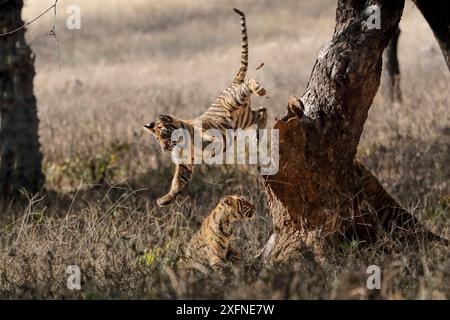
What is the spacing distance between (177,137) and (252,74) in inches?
658

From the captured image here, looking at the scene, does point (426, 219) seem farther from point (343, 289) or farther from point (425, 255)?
point (343, 289)

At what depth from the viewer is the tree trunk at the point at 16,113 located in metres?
11.7

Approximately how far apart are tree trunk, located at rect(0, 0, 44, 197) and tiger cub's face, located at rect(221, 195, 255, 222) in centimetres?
533

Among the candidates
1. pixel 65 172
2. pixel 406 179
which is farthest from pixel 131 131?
pixel 406 179

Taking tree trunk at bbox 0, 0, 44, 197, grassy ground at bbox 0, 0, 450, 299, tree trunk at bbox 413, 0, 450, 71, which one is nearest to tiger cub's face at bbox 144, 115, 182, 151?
grassy ground at bbox 0, 0, 450, 299

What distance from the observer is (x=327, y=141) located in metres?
7.15

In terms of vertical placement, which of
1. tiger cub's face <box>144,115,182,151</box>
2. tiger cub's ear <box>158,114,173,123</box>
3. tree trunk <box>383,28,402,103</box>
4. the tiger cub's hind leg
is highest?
tree trunk <box>383,28,402,103</box>

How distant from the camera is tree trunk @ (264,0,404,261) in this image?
23.2 feet

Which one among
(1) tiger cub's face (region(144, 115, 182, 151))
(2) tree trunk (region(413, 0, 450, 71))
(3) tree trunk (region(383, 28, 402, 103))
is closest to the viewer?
(1) tiger cub's face (region(144, 115, 182, 151))

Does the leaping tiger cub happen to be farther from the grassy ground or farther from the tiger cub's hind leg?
the grassy ground

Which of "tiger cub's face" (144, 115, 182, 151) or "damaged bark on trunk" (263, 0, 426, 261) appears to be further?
"damaged bark on trunk" (263, 0, 426, 261)

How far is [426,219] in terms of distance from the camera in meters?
9.13

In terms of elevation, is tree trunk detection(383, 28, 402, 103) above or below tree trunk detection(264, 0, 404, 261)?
above

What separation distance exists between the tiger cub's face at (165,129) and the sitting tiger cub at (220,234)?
5.41 ft
